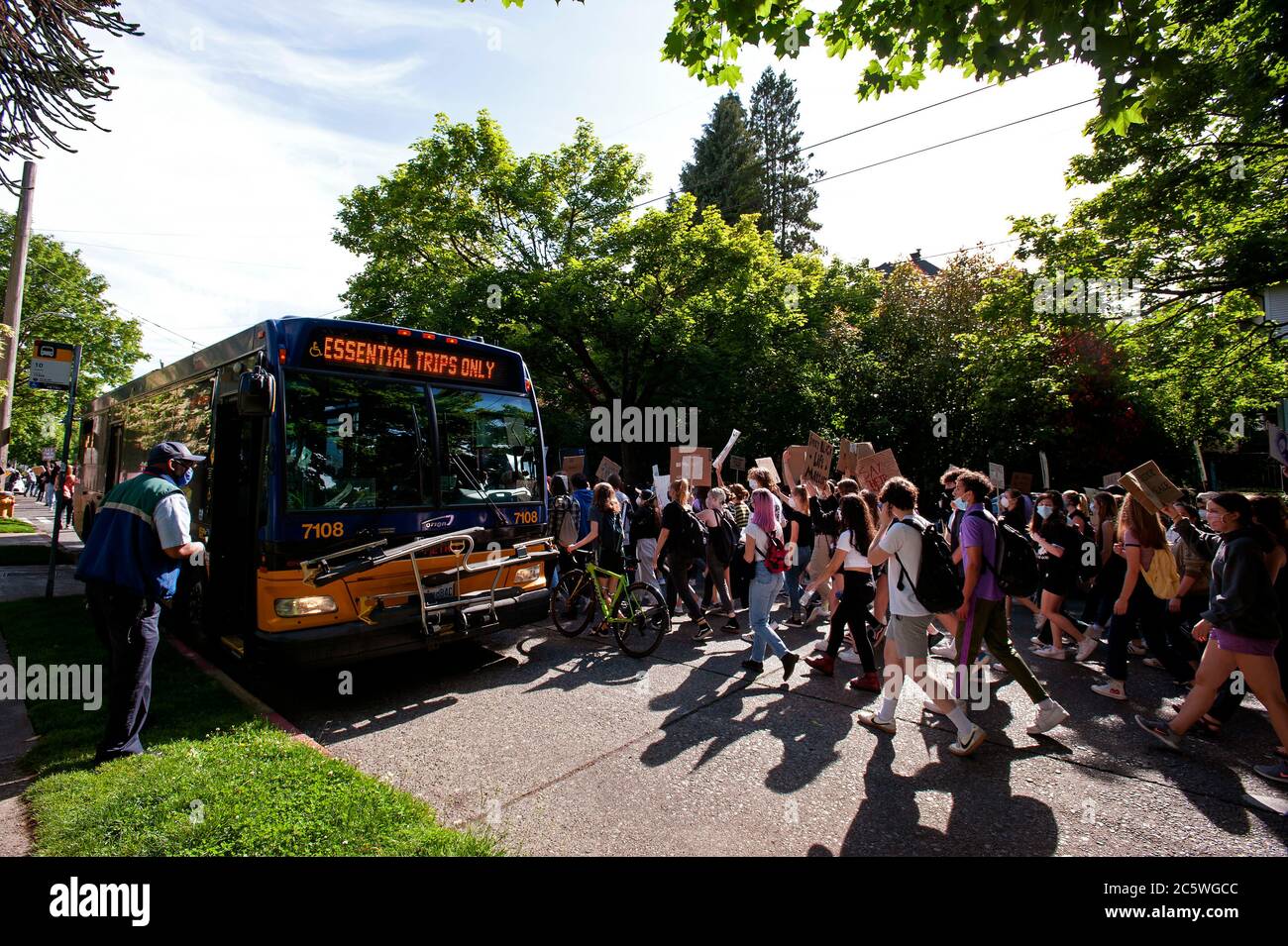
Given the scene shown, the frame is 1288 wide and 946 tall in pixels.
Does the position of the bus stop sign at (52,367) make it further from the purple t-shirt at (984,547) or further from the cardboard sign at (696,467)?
the purple t-shirt at (984,547)

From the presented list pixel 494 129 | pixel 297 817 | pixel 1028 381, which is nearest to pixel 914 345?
pixel 1028 381

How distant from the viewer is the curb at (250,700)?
14.8 feet

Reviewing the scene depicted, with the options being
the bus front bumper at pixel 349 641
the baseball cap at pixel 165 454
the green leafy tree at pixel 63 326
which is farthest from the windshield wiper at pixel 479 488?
the green leafy tree at pixel 63 326

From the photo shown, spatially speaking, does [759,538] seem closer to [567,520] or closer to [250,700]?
[567,520]

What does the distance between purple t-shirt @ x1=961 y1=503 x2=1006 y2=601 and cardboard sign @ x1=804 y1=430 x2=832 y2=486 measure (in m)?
4.80

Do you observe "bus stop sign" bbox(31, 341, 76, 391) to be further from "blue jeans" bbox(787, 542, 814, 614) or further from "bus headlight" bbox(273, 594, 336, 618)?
"blue jeans" bbox(787, 542, 814, 614)

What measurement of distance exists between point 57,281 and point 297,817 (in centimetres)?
3728

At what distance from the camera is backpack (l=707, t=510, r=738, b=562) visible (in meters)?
8.00

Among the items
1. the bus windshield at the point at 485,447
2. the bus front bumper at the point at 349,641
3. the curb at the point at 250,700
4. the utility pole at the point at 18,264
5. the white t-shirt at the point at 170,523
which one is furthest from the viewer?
the utility pole at the point at 18,264

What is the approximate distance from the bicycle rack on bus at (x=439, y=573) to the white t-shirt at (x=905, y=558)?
3295 millimetres

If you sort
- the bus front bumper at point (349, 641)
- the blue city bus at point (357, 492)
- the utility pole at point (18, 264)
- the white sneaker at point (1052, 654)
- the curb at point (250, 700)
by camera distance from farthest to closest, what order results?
the utility pole at point (18, 264)
the white sneaker at point (1052, 654)
the blue city bus at point (357, 492)
the bus front bumper at point (349, 641)
the curb at point (250, 700)

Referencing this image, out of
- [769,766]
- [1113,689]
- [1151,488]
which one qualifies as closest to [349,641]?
[769,766]

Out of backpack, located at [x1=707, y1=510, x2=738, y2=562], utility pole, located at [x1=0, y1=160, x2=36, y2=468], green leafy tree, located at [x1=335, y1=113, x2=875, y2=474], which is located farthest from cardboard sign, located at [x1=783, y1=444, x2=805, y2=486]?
utility pole, located at [x1=0, y1=160, x2=36, y2=468]
